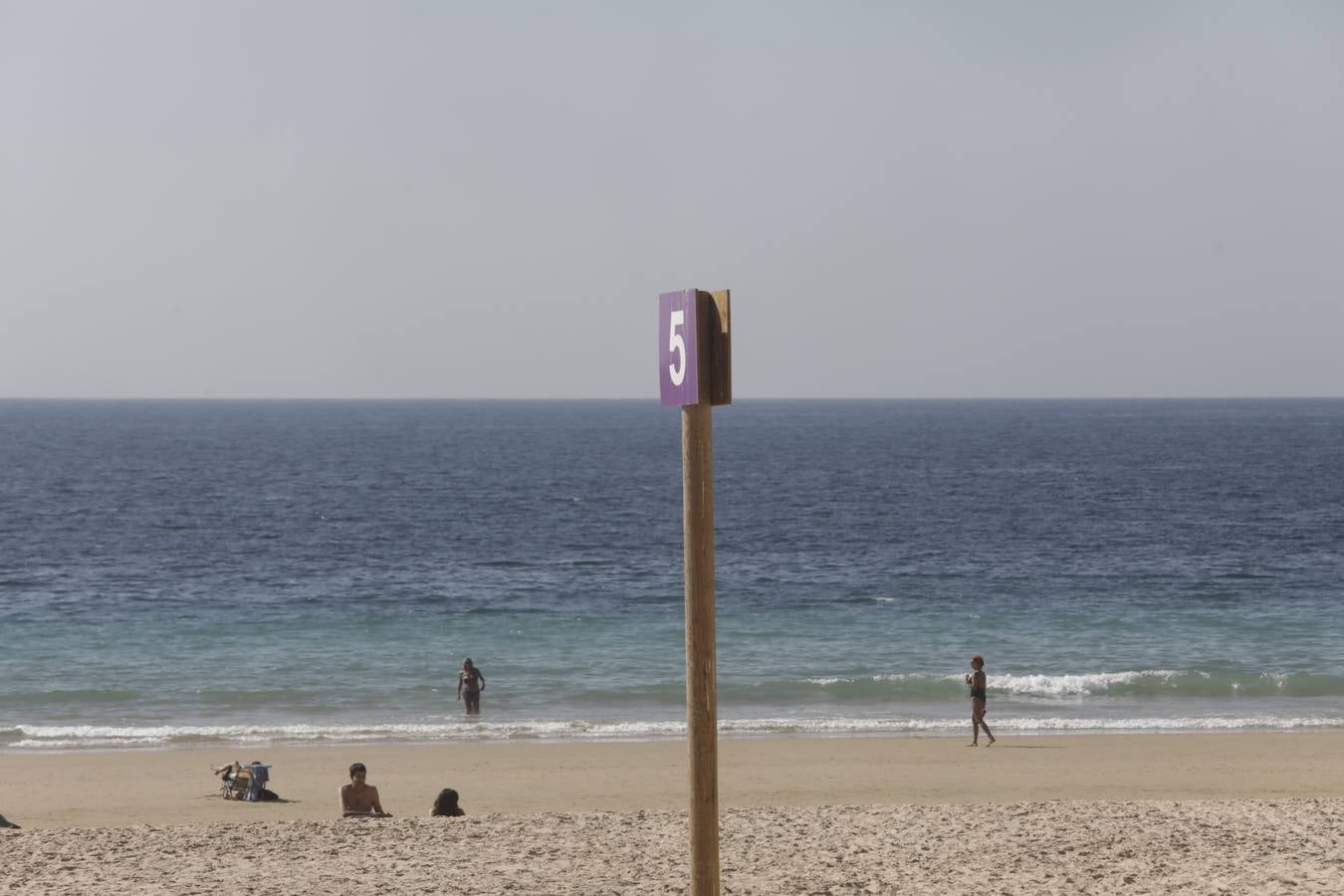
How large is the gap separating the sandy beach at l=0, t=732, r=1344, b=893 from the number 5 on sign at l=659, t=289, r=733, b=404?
6.39 m

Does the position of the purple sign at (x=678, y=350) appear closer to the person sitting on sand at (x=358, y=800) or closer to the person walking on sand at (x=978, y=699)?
the person sitting on sand at (x=358, y=800)

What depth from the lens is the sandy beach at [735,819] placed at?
12.1 m

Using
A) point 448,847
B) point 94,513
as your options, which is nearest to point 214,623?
point 448,847

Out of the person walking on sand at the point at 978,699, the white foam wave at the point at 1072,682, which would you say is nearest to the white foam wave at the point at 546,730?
the person walking on sand at the point at 978,699

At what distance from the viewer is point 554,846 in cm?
1330

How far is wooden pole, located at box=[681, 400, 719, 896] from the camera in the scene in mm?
6668

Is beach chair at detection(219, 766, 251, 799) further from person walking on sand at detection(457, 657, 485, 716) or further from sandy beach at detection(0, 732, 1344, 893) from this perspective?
person walking on sand at detection(457, 657, 485, 716)

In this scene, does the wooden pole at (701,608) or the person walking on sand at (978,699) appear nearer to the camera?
the wooden pole at (701,608)

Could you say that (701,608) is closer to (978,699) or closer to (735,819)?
(735,819)

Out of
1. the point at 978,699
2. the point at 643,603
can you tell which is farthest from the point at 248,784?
the point at 643,603

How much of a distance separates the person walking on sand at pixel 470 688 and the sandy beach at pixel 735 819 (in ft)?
6.54

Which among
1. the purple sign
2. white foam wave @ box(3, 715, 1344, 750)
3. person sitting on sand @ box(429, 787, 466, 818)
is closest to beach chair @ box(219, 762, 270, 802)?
person sitting on sand @ box(429, 787, 466, 818)

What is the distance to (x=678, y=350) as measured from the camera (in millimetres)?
6617

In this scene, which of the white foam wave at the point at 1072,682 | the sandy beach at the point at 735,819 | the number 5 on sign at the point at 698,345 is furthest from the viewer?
the white foam wave at the point at 1072,682
